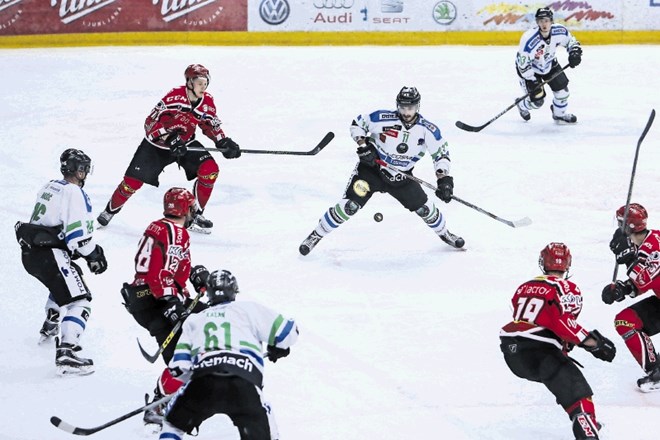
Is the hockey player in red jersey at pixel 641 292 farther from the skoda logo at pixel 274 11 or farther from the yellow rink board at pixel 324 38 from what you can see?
the skoda logo at pixel 274 11

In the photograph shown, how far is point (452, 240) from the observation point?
768 cm

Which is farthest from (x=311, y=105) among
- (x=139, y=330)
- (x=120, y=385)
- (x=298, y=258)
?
(x=120, y=385)

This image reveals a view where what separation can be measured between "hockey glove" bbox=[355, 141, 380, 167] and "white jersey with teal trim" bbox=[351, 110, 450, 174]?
41mm

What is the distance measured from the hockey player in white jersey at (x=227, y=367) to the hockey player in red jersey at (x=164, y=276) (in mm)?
759

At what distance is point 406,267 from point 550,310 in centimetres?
245

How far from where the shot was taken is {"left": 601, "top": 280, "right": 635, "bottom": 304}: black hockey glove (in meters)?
5.63

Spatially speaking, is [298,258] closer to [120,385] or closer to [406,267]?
[406,267]

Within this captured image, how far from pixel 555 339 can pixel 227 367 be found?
4.96 ft

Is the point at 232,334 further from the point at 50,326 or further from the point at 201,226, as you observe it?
the point at 201,226

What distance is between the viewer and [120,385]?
566 centimetres

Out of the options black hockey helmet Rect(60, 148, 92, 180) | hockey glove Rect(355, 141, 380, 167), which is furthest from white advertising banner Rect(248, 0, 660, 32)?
black hockey helmet Rect(60, 148, 92, 180)

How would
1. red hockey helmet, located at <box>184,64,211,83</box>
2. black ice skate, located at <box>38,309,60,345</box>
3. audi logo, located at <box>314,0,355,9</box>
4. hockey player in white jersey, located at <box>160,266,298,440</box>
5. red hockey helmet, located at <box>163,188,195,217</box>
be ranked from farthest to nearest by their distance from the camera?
1. audi logo, located at <box>314,0,355,9</box>
2. red hockey helmet, located at <box>184,64,211,83</box>
3. black ice skate, located at <box>38,309,60,345</box>
4. red hockey helmet, located at <box>163,188,195,217</box>
5. hockey player in white jersey, located at <box>160,266,298,440</box>

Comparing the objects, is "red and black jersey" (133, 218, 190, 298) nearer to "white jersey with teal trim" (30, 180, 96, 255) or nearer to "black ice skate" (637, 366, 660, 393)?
"white jersey with teal trim" (30, 180, 96, 255)

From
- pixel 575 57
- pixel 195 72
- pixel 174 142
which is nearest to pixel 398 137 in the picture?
pixel 195 72
